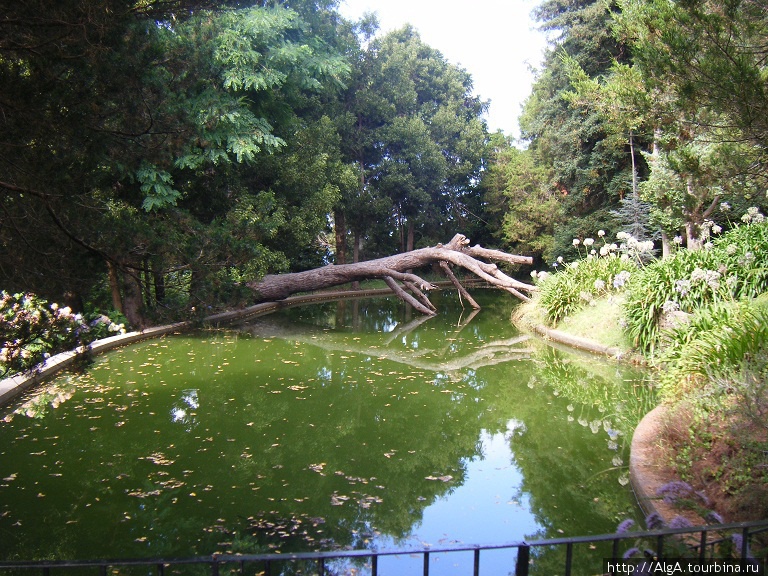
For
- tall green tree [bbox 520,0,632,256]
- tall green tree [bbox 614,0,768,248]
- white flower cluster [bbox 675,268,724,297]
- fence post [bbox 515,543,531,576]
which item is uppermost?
tall green tree [bbox 520,0,632,256]

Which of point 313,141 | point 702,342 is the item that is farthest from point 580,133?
point 702,342

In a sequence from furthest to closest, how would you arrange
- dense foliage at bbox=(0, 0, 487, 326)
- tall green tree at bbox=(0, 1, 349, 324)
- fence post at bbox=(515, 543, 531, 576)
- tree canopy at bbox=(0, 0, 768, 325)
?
1. tree canopy at bbox=(0, 0, 768, 325)
2. dense foliage at bbox=(0, 0, 487, 326)
3. tall green tree at bbox=(0, 1, 349, 324)
4. fence post at bbox=(515, 543, 531, 576)

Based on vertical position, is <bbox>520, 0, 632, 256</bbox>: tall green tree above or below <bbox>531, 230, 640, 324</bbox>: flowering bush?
above

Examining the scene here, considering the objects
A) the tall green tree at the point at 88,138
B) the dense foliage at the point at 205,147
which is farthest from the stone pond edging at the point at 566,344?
the tall green tree at the point at 88,138

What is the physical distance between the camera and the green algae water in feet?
14.4

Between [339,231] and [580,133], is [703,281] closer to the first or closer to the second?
[580,133]

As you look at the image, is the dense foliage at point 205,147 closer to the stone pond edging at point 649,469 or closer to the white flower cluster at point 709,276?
the stone pond edging at point 649,469

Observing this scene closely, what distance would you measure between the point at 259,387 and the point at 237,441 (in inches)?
91.9

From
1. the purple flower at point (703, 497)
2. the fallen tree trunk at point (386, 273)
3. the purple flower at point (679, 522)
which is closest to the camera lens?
the purple flower at point (679, 522)

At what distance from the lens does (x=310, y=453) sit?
19.8 feet

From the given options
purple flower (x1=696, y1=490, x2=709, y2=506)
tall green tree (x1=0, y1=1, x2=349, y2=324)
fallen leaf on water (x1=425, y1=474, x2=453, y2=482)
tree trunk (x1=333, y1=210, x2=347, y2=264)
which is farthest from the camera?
tree trunk (x1=333, y1=210, x2=347, y2=264)

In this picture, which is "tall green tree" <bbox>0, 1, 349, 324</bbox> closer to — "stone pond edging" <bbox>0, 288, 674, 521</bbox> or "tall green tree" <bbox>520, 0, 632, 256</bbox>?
"stone pond edging" <bbox>0, 288, 674, 521</bbox>

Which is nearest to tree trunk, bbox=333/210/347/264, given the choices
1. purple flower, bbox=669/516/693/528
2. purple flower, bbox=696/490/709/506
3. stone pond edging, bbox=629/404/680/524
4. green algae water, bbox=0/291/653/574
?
green algae water, bbox=0/291/653/574

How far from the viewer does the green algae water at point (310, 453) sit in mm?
4387
